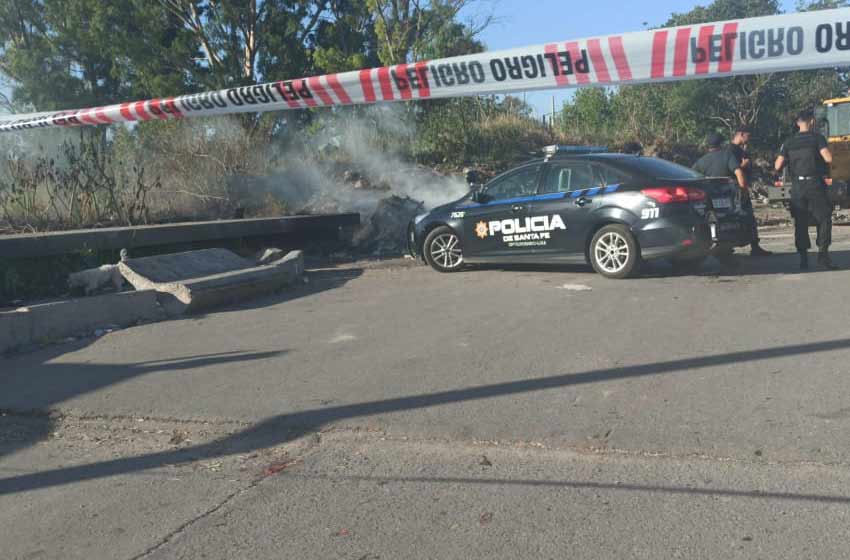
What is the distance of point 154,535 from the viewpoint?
3.84m

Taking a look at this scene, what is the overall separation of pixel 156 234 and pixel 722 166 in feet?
25.5

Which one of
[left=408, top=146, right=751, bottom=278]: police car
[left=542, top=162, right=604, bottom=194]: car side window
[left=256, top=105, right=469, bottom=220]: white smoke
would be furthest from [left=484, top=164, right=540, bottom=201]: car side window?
[left=256, top=105, right=469, bottom=220]: white smoke

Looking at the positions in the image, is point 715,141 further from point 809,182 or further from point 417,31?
point 417,31

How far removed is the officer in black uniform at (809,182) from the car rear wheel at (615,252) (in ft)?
6.66

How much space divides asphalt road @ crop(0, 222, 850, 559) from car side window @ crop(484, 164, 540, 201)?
9.36ft

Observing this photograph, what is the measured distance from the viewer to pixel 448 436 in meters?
4.95

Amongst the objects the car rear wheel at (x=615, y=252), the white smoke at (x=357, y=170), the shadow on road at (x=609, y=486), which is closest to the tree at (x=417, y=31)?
the white smoke at (x=357, y=170)

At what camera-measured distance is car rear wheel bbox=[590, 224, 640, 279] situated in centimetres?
999

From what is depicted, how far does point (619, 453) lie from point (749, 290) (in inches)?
208

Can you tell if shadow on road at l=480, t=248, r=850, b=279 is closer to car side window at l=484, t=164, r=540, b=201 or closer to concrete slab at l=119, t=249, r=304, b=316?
car side window at l=484, t=164, r=540, b=201

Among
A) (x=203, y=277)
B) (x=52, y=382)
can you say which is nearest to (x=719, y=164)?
(x=203, y=277)

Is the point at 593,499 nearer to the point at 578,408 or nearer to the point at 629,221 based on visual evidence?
the point at 578,408

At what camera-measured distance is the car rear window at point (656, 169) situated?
10103 millimetres

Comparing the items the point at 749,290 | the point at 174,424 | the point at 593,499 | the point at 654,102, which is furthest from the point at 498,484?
the point at 654,102
